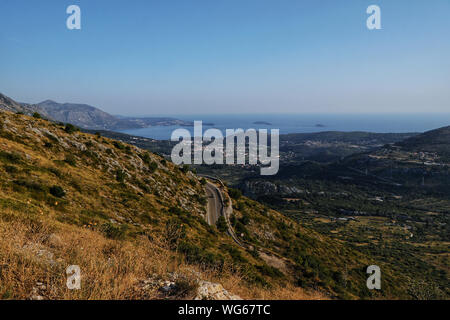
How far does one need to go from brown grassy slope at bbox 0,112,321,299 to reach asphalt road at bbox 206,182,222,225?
68.2 inches

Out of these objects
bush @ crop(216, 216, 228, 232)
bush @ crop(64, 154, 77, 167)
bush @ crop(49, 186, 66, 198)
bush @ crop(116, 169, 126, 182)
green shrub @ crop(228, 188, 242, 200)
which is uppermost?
bush @ crop(64, 154, 77, 167)

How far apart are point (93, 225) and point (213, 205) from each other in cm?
2873

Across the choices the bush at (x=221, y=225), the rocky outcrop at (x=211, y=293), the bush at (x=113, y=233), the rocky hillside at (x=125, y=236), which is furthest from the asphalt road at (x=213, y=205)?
the rocky outcrop at (x=211, y=293)

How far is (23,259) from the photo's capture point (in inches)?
209

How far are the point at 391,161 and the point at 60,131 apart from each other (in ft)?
726

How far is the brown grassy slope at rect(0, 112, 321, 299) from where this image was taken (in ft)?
17.0

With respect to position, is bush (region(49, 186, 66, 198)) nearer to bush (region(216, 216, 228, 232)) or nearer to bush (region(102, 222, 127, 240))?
bush (region(102, 222, 127, 240))

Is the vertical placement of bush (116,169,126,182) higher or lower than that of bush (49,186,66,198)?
lower

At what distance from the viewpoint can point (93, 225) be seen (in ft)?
39.4

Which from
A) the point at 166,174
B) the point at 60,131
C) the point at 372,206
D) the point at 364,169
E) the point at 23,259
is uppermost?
the point at 60,131

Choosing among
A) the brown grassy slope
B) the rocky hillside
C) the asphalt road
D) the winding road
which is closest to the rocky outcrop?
the rocky hillside

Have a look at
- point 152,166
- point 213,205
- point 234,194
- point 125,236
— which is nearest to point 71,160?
point 152,166
